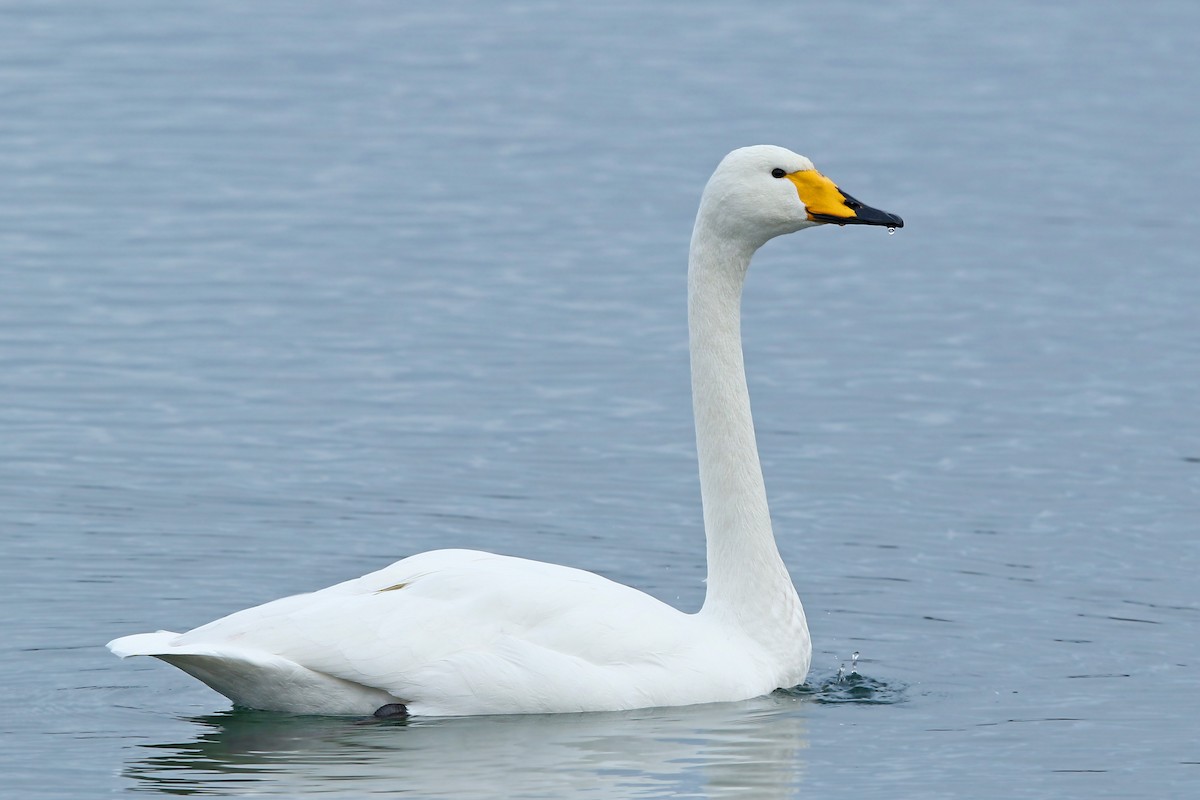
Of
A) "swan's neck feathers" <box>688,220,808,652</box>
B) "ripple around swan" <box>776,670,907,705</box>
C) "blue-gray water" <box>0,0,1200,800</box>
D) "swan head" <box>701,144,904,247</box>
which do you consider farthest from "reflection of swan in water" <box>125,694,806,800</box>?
"swan head" <box>701,144,904,247</box>

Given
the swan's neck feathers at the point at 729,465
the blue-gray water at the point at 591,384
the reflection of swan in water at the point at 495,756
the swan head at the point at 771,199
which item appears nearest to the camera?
the reflection of swan in water at the point at 495,756

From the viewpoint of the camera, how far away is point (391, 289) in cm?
2086

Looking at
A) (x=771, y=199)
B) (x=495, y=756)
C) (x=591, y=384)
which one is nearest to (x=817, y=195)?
(x=771, y=199)

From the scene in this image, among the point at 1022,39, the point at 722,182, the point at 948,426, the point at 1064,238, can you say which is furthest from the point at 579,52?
the point at 722,182

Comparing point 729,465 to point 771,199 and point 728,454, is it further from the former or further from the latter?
point 771,199

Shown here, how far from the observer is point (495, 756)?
10.0 metres

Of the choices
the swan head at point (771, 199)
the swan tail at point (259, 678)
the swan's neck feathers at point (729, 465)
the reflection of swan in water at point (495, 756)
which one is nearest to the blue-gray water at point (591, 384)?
the reflection of swan in water at point (495, 756)

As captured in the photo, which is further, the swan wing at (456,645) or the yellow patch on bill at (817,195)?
the yellow patch on bill at (817,195)

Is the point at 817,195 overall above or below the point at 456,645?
above

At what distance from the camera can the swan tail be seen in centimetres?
1014

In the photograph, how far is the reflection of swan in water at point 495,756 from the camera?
9.64 metres

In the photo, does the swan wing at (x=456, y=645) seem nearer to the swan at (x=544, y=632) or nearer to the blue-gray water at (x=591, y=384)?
the swan at (x=544, y=632)

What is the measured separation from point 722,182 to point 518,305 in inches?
357

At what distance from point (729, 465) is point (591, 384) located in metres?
6.30
